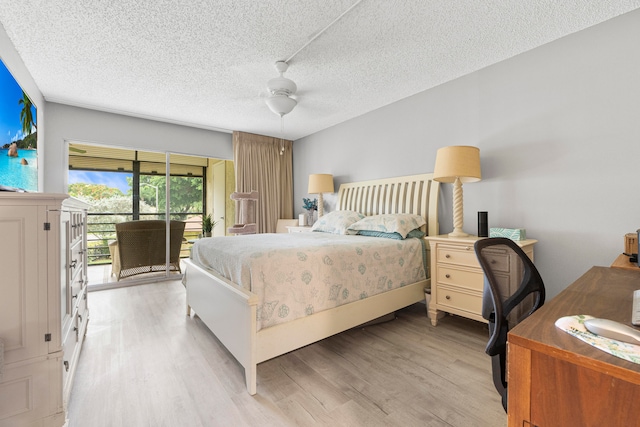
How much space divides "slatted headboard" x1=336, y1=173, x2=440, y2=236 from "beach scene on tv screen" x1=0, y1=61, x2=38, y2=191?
327cm

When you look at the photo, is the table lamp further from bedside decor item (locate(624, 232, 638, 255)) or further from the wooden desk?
the wooden desk

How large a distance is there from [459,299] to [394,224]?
2.85 feet

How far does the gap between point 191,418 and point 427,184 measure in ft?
9.41

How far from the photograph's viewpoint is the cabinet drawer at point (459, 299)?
2283mm

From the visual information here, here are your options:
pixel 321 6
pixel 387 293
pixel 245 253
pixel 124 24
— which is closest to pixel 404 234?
pixel 387 293

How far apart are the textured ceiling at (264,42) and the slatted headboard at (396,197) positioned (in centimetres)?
105

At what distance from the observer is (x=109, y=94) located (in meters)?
3.27

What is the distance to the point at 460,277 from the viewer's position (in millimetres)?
2381

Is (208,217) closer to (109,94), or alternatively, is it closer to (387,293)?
(109,94)

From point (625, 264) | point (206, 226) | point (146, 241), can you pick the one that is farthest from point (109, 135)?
point (625, 264)

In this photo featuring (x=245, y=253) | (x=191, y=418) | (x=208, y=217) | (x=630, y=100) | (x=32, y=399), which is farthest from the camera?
(x=208, y=217)

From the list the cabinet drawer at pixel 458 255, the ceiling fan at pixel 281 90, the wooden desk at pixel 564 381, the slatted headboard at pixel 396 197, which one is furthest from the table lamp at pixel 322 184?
the wooden desk at pixel 564 381

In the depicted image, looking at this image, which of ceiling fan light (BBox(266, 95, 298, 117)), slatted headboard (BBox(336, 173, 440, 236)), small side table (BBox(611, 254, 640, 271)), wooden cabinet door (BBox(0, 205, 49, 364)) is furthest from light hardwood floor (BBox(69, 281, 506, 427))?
ceiling fan light (BBox(266, 95, 298, 117))

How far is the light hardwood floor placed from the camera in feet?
4.75
